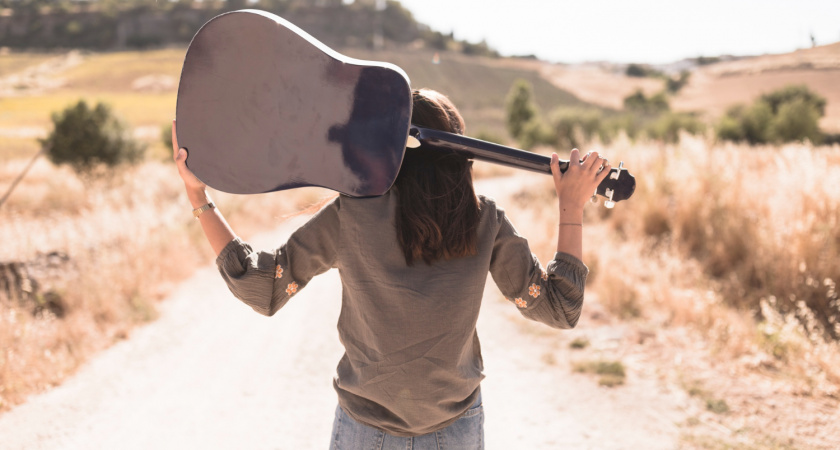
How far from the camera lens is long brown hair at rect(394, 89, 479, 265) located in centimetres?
119

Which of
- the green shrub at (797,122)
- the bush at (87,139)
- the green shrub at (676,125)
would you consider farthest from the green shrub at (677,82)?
the bush at (87,139)

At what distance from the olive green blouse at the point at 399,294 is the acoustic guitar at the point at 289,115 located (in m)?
0.12

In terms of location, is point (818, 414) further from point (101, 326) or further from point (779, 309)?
point (101, 326)

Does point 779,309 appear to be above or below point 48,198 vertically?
above

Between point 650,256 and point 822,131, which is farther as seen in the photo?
point 822,131

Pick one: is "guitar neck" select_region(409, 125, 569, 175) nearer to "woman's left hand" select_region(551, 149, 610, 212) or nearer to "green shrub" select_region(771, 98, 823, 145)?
"woman's left hand" select_region(551, 149, 610, 212)

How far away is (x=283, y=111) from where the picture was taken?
3.94 ft

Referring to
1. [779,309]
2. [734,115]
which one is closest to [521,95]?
[734,115]

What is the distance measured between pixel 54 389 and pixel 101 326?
3.62 feet

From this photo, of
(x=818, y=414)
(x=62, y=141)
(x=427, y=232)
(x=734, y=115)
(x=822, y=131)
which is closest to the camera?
(x=427, y=232)

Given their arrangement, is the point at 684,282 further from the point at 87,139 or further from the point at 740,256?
the point at 87,139

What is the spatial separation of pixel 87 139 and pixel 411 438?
13.7 metres

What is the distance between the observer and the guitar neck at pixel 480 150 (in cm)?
121

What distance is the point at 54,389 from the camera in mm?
3896
